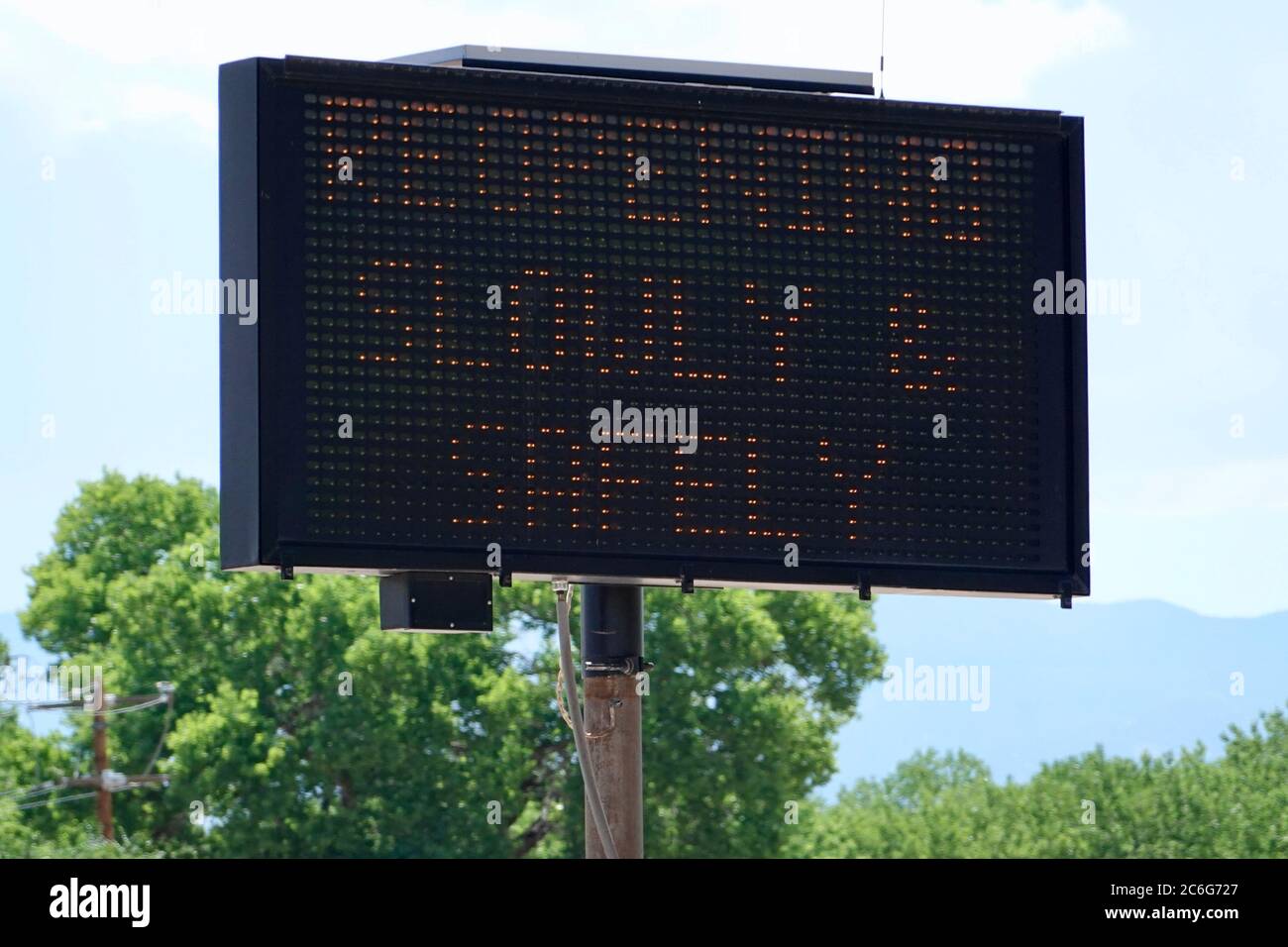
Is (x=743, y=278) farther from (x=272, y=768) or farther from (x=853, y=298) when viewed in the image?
(x=272, y=768)

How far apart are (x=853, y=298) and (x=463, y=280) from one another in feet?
4.26

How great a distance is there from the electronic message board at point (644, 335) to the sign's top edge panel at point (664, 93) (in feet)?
0.04

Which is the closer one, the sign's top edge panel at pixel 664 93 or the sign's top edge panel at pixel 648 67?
the sign's top edge panel at pixel 664 93

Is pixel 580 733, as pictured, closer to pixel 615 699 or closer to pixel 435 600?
pixel 615 699

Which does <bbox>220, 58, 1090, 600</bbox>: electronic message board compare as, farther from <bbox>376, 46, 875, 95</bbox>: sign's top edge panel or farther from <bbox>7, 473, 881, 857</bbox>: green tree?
<bbox>7, 473, 881, 857</bbox>: green tree

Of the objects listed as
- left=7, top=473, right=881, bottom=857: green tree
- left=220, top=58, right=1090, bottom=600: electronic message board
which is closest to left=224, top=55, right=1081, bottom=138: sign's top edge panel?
left=220, top=58, right=1090, bottom=600: electronic message board

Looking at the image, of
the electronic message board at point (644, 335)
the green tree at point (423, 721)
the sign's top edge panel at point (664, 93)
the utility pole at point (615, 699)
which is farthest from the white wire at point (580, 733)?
the green tree at point (423, 721)

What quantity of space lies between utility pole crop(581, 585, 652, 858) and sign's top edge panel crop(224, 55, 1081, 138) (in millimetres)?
1746

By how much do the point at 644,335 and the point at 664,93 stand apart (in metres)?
0.81

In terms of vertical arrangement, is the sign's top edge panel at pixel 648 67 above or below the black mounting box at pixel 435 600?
above

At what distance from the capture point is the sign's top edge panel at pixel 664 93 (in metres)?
6.40

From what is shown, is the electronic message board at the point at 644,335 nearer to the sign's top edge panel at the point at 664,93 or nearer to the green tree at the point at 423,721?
the sign's top edge panel at the point at 664,93

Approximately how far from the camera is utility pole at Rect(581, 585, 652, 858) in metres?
7.32

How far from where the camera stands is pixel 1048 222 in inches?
279
